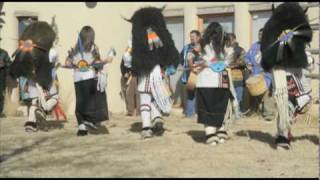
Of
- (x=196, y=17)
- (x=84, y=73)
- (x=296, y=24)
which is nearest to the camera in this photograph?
(x=296, y=24)

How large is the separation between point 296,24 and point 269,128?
357cm

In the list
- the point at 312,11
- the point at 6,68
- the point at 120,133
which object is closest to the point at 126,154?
the point at 120,133

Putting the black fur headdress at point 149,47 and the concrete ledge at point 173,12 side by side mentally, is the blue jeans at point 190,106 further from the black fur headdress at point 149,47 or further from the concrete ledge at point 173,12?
the black fur headdress at point 149,47

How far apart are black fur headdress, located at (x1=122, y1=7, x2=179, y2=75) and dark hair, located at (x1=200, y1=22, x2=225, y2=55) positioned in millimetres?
906

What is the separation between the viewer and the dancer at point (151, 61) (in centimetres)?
1171

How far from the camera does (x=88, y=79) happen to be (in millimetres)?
12250

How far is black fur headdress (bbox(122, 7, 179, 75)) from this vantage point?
11.7 metres

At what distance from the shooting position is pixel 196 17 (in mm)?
17188

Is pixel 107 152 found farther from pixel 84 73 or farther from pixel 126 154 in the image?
pixel 84 73

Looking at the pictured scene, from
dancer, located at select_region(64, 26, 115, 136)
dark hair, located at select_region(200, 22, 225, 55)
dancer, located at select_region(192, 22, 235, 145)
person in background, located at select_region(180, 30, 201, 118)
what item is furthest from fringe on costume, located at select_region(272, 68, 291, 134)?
person in background, located at select_region(180, 30, 201, 118)

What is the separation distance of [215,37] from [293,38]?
1300 mm

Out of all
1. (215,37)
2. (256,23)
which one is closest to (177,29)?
(256,23)

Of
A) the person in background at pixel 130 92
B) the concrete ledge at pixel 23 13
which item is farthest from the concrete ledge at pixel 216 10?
the concrete ledge at pixel 23 13

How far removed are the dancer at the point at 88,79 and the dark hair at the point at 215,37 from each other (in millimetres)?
2047
